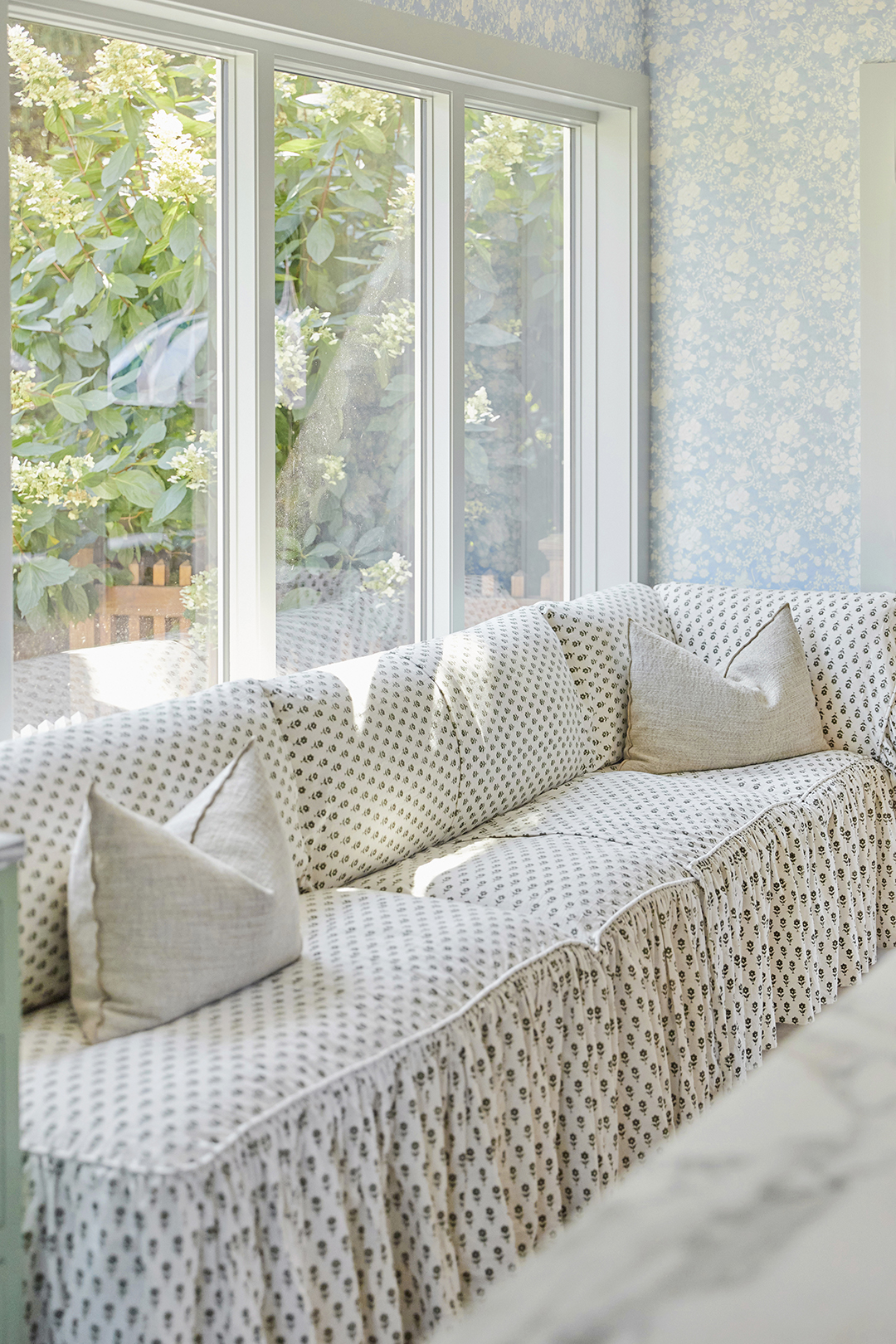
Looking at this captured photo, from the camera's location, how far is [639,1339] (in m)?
0.24

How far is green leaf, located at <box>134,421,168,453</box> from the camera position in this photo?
8.58 ft

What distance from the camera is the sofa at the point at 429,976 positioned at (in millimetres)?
1375

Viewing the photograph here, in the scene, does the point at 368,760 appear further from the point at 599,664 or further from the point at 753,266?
the point at 753,266

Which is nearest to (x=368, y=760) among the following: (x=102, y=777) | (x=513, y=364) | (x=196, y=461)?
(x=102, y=777)

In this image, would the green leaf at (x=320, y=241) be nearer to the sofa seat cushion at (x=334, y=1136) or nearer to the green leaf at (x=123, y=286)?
the green leaf at (x=123, y=286)

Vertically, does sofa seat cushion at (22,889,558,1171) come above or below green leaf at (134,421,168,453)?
below

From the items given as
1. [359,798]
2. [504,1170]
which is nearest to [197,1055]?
[504,1170]

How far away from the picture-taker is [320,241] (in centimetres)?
294

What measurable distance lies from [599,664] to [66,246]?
1.55m

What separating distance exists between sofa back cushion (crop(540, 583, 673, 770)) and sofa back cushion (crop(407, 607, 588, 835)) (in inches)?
2.4

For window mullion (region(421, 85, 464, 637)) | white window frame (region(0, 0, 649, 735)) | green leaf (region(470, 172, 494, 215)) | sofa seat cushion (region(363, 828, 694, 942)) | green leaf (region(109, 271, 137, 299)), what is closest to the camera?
sofa seat cushion (region(363, 828, 694, 942))

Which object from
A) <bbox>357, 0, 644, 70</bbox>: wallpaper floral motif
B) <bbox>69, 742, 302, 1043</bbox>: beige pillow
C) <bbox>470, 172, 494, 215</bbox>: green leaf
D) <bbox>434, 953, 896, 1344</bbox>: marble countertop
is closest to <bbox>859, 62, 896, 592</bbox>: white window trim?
<bbox>357, 0, 644, 70</bbox>: wallpaper floral motif

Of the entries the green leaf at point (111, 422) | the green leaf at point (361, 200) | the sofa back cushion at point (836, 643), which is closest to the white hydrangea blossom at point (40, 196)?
the green leaf at point (111, 422)

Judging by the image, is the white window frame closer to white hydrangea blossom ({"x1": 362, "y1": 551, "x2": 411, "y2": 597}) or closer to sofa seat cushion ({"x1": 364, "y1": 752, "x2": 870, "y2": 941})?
white hydrangea blossom ({"x1": 362, "y1": 551, "x2": 411, "y2": 597})
